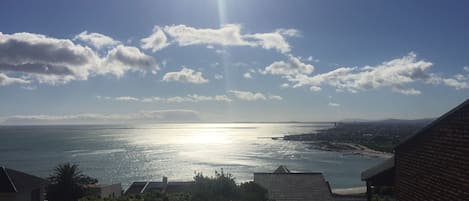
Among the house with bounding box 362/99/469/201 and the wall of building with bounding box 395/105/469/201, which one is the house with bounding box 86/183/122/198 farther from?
the wall of building with bounding box 395/105/469/201

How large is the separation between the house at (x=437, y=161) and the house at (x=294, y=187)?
11637 mm

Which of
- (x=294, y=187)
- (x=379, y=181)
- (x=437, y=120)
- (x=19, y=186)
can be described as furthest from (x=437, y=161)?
(x=19, y=186)

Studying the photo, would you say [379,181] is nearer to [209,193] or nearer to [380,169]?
[380,169]

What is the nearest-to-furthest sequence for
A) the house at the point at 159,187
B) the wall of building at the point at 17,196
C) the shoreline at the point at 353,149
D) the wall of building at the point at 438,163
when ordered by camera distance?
the wall of building at the point at 438,163 → the wall of building at the point at 17,196 → the house at the point at 159,187 → the shoreline at the point at 353,149

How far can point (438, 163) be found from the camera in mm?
10258

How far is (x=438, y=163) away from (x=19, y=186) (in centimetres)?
2224

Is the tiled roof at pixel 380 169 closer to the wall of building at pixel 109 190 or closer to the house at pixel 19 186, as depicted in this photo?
the house at pixel 19 186

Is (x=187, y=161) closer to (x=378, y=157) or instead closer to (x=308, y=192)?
(x=378, y=157)

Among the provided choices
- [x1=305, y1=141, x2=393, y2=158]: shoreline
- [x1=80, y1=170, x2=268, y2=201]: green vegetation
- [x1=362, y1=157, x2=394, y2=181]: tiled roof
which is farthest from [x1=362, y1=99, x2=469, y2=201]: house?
[x1=305, y1=141, x2=393, y2=158]: shoreline

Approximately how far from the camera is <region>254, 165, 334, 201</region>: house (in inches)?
952

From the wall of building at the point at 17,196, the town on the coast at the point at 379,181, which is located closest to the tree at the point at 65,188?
the town on the coast at the point at 379,181

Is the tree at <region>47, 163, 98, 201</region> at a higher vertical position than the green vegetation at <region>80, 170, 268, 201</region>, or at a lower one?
lower

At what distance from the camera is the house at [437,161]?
929 centimetres

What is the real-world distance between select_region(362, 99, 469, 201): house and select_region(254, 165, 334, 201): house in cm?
1164
